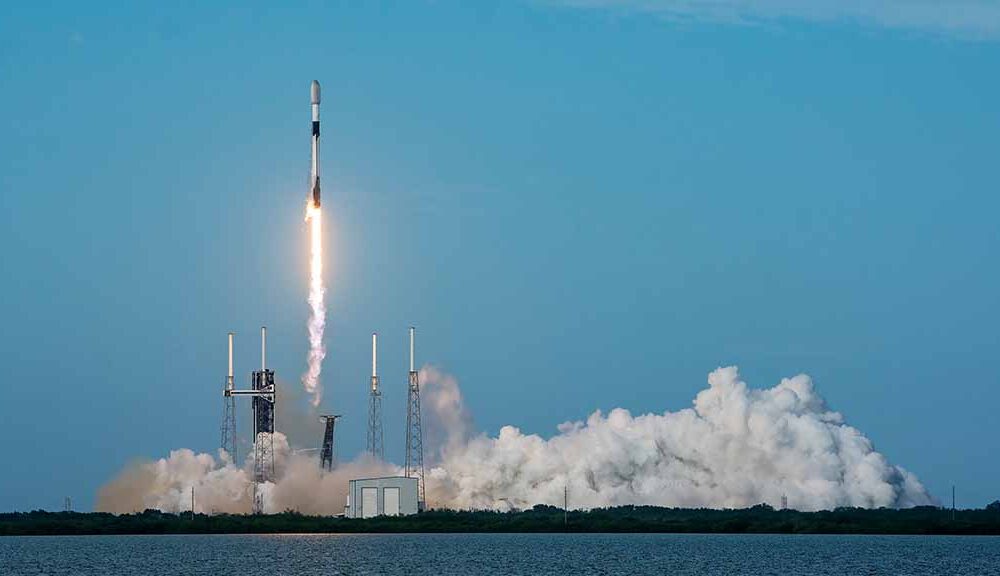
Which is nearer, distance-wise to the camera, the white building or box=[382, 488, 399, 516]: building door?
the white building

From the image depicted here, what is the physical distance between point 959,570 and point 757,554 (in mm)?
27404

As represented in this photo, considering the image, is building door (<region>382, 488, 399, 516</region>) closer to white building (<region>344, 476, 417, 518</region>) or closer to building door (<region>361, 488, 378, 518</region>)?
white building (<region>344, 476, 417, 518</region>)

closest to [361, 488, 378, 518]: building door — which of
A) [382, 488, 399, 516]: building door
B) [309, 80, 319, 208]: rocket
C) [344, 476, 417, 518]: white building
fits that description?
[344, 476, 417, 518]: white building

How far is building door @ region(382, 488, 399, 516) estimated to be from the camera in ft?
502

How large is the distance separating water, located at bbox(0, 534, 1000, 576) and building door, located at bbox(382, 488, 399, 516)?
3148 millimetres

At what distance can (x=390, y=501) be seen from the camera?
503 ft

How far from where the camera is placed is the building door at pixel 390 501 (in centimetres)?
15300

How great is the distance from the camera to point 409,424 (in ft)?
470

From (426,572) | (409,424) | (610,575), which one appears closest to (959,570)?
(610,575)

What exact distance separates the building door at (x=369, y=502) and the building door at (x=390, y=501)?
0.69 meters

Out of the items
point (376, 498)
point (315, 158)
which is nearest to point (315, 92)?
point (315, 158)

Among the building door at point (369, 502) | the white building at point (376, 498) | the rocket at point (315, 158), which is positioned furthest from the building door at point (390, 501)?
the rocket at point (315, 158)

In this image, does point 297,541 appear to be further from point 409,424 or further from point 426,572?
point 426,572

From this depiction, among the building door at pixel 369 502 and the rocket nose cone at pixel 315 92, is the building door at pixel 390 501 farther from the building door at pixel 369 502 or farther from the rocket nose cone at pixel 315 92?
the rocket nose cone at pixel 315 92
